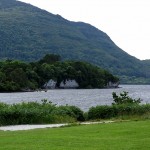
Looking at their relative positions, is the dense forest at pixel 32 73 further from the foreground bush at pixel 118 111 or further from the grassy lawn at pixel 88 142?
the grassy lawn at pixel 88 142

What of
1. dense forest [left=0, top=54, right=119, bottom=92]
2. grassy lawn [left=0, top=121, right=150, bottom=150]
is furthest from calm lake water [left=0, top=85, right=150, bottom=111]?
grassy lawn [left=0, top=121, right=150, bottom=150]

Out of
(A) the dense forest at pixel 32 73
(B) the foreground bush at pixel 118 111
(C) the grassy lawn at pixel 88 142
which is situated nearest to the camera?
(C) the grassy lawn at pixel 88 142

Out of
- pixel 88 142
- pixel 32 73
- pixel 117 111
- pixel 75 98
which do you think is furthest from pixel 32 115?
pixel 32 73

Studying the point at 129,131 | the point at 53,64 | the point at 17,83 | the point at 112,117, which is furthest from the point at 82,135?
the point at 53,64

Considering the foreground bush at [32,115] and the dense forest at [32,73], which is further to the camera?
the dense forest at [32,73]

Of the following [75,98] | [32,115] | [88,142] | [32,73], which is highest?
[32,73]

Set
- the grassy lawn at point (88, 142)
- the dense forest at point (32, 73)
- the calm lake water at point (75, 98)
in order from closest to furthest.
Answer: the grassy lawn at point (88, 142) < the calm lake water at point (75, 98) < the dense forest at point (32, 73)

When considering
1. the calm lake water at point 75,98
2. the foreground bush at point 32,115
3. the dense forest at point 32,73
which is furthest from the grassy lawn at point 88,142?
the dense forest at point 32,73

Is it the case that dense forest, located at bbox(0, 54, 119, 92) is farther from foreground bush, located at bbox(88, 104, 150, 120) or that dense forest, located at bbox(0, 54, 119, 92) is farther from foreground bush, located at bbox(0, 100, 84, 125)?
foreground bush, located at bbox(0, 100, 84, 125)

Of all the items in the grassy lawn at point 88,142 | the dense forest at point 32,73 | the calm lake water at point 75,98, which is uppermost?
the dense forest at point 32,73

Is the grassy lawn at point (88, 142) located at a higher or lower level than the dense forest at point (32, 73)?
lower

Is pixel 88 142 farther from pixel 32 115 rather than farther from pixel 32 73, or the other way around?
pixel 32 73

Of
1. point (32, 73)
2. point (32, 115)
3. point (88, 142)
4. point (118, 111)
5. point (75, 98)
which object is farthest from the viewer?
point (32, 73)

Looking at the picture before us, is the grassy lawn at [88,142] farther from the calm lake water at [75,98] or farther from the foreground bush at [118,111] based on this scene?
the calm lake water at [75,98]
